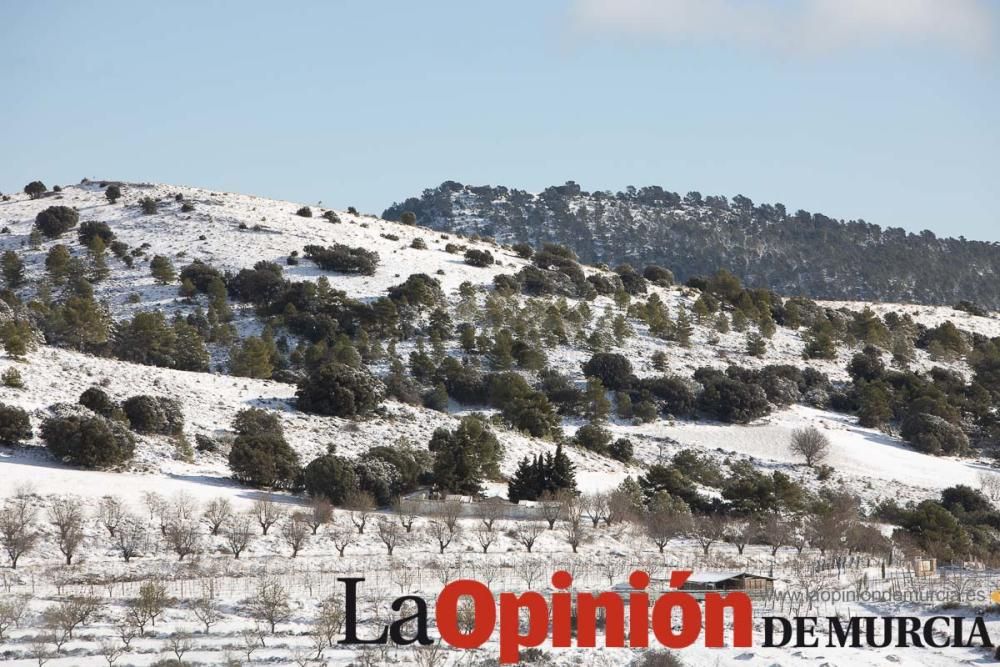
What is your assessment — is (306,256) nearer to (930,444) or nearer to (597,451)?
(597,451)

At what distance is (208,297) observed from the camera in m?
109

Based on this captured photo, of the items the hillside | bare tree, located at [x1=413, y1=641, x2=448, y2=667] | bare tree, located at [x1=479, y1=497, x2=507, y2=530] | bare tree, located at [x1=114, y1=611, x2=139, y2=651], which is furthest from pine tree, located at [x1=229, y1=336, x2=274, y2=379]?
bare tree, located at [x1=413, y1=641, x2=448, y2=667]

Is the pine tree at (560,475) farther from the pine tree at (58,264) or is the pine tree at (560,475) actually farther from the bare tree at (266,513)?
the pine tree at (58,264)

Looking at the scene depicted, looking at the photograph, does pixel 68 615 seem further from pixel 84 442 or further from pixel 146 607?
pixel 84 442

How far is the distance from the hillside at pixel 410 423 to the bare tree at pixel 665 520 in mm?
250

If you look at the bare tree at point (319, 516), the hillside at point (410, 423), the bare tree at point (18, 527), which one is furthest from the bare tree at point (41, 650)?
the bare tree at point (319, 516)

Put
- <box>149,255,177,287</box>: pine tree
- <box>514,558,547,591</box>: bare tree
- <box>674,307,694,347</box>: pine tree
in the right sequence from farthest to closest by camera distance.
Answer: <box>674,307,694,347</box>: pine tree < <box>149,255,177,287</box>: pine tree < <box>514,558,547,591</box>: bare tree

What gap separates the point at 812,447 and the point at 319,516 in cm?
4266

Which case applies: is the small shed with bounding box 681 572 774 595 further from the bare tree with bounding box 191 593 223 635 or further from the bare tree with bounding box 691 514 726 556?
the bare tree with bounding box 191 593 223 635

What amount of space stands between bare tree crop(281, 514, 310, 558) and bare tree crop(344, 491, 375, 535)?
3.30m

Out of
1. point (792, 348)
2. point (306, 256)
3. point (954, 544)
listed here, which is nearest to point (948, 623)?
point (954, 544)

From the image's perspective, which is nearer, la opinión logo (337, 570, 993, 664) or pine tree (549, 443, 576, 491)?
la opinión logo (337, 570, 993, 664)

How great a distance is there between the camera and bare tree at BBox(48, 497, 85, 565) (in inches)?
1942

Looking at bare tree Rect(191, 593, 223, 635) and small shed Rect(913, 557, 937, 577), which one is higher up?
small shed Rect(913, 557, 937, 577)
